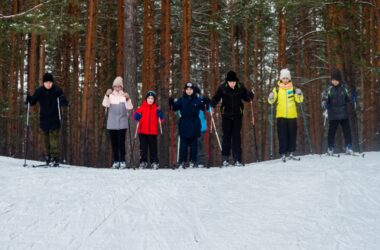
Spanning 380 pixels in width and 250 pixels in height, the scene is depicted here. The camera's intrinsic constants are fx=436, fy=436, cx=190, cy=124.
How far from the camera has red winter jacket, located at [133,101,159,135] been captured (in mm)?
10102

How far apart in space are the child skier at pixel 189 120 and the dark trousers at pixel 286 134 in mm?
1770

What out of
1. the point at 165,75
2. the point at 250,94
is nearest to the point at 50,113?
the point at 250,94

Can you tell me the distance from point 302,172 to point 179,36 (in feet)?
53.1

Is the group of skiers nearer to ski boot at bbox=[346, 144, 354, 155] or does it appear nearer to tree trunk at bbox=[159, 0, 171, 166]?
ski boot at bbox=[346, 144, 354, 155]

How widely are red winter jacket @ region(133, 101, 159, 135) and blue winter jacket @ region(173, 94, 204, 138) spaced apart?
0.55 metres

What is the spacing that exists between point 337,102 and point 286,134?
5.32ft

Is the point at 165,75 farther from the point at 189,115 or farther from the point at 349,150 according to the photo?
the point at 349,150

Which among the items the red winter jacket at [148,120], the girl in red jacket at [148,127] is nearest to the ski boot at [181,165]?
the girl in red jacket at [148,127]

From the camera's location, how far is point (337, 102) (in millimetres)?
10516

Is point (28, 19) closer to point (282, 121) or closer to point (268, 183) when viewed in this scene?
point (282, 121)

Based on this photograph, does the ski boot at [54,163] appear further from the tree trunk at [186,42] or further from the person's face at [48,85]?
the tree trunk at [186,42]

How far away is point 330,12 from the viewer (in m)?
16.2

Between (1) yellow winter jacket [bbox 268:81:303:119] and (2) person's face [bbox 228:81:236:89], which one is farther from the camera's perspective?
(1) yellow winter jacket [bbox 268:81:303:119]

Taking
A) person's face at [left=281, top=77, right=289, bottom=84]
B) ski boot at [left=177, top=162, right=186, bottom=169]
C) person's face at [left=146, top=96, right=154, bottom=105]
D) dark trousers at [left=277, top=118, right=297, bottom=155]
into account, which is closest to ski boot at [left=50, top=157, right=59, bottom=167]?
person's face at [left=146, top=96, right=154, bottom=105]
